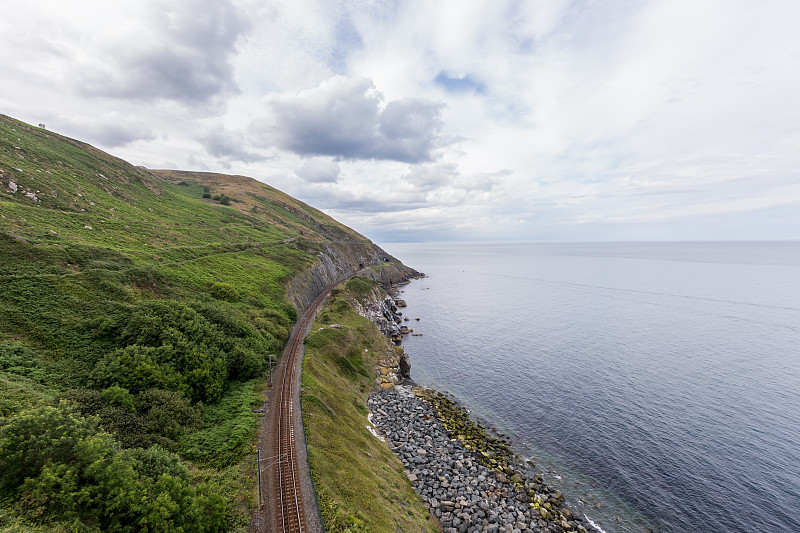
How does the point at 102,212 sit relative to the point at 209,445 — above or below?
above

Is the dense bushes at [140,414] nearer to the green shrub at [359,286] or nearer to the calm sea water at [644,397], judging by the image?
the calm sea water at [644,397]

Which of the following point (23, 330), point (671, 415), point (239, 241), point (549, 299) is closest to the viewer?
point (23, 330)

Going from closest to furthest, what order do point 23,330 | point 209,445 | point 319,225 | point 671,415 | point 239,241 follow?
point 209,445, point 23,330, point 671,415, point 239,241, point 319,225

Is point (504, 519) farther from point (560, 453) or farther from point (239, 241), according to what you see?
point (239, 241)

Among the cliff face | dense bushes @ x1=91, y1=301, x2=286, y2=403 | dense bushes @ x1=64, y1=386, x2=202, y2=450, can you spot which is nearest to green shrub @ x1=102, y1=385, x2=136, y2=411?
dense bushes @ x1=64, y1=386, x2=202, y2=450

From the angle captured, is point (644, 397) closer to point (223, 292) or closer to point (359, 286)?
point (359, 286)

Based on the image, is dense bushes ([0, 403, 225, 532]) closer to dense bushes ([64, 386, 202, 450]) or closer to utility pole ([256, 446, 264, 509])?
utility pole ([256, 446, 264, 509])

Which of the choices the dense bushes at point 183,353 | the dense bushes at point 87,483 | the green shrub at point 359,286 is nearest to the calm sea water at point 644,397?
the green shrub at point 359,286

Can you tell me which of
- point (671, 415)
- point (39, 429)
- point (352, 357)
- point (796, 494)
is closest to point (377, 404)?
point (352, 357)
